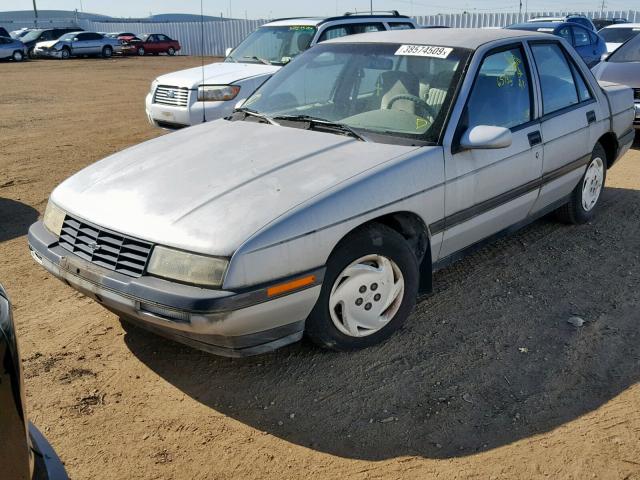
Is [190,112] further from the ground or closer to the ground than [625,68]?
closer to the ground

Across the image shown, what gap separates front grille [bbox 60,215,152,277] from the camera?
3139 mm

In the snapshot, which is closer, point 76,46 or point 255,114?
point 255,114

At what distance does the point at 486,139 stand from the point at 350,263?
3.68 ft

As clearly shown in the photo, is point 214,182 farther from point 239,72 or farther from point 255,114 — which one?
point 239,72

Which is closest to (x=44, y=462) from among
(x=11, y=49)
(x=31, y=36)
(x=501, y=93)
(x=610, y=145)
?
(x=501, y=93)

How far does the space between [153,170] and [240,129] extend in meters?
0.81

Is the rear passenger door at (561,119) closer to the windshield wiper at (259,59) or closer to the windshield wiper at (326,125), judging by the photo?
the windshield wiper at (326,125)

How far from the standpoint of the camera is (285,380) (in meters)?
3.46

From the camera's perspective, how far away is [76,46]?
1303 inches

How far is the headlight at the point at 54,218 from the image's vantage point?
11.7 feet

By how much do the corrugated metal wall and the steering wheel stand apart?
24529mm

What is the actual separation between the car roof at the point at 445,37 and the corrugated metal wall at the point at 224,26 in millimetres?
23793

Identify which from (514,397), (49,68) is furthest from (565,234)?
(49,68)

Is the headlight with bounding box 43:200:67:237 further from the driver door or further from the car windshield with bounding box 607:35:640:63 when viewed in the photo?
the car windshield with bounding box 607:35:640:63
